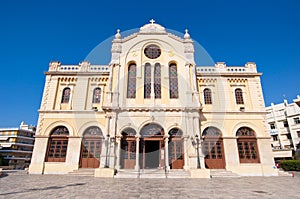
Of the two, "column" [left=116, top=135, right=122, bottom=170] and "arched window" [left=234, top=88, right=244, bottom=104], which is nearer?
"column" [left=116, top=135, right=122, bottom=170]

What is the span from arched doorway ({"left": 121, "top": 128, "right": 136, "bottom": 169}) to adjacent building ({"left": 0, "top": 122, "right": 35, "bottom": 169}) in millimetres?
40830

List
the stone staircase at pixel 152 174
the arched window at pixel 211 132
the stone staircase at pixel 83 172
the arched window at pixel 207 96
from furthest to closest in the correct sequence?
the arched window at pixel 207 96
the arched window at pixel 211 132
the stone staircase at pixel 83 172
the stone staircase at pixel 152 174

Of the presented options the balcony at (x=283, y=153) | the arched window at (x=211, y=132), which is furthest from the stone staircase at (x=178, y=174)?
the balcony at (x=283, y=153)

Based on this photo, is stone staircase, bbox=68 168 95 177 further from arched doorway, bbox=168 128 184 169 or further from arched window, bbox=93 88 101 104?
arched doorway, bbox=168 128 184 169

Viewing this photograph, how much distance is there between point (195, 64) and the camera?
16.7 m

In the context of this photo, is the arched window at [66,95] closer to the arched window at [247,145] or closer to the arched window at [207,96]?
the arched window at [207,96]

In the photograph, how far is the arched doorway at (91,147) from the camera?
14617 millimetres

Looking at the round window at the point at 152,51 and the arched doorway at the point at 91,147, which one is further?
the round window at the point at 152,51

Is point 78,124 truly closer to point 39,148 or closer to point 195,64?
point 39,148

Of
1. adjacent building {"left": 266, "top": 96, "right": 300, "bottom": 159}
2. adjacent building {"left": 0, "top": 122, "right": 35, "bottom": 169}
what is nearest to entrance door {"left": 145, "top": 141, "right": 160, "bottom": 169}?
adjacent building {"left": 266, "top": 96, "right": 300, "bottom": 159}

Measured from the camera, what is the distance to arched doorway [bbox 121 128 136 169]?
45.3 feet

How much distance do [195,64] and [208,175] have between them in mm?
9209

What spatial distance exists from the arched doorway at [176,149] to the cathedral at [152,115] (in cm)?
7

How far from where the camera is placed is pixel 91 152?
49.0 feet
